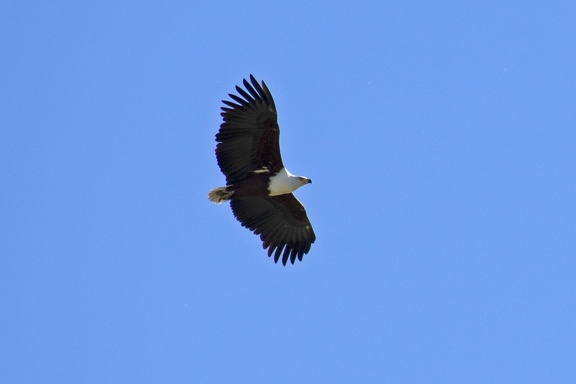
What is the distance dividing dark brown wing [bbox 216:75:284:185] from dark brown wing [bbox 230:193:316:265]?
979 millimetres

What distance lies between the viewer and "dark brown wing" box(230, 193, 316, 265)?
26.2 m

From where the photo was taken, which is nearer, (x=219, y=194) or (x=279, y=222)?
(x=219, y=194)

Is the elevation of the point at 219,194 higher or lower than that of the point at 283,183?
lower

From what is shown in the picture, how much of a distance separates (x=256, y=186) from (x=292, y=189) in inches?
26.2

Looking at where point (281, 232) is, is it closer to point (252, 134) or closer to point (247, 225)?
point (247, 225)

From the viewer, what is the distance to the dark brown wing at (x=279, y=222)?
26219 mm

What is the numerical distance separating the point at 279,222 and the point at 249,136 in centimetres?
216

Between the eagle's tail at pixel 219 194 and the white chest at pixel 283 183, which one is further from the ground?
the white chest at pixel 283 183

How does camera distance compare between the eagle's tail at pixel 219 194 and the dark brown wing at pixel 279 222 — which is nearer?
the eagle's tail at pixel 219 194

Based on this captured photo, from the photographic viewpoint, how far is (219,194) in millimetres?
25422

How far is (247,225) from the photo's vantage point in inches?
1036

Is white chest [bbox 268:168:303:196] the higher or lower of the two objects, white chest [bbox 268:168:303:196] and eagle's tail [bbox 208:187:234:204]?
the higher

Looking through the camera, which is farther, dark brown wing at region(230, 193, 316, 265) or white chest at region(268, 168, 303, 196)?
dark brown wing at region(230, 193, 316, 265)

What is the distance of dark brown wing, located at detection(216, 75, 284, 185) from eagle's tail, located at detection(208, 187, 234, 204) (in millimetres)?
163
